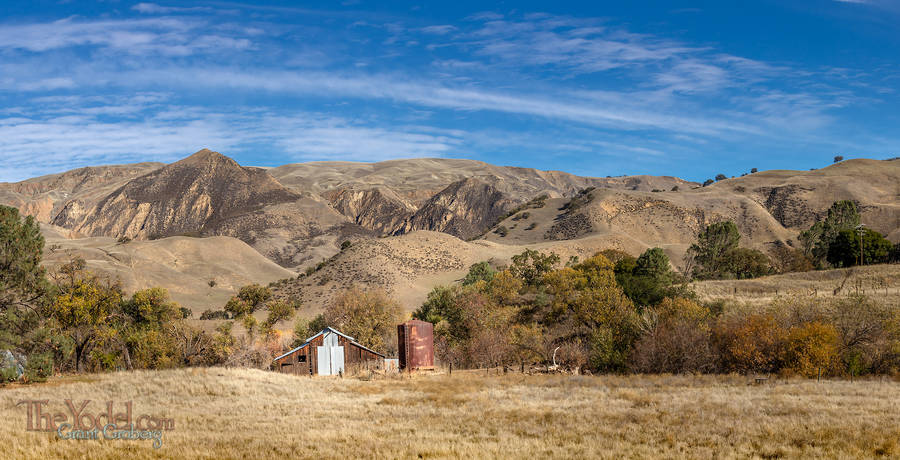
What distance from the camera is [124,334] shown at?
58.3 metres

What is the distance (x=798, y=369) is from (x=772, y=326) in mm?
3459

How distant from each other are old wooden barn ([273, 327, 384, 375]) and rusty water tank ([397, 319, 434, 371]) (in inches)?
210

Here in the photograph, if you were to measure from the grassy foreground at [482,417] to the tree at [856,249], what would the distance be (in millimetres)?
55624

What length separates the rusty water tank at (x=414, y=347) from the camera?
164 feet

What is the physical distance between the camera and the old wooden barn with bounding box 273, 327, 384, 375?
52.7 meters

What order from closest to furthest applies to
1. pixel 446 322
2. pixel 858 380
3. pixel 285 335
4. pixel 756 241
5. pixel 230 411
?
pixel 230 411
pixel 858 380
pixel 446 322
pixel 285 335
pixel 756 241

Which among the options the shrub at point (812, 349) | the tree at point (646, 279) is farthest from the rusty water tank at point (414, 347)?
Answer: the shrub at point (812, 349)

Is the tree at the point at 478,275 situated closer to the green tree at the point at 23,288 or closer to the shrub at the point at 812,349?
the shrub at the point at 812,349

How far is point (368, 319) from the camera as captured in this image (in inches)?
2667

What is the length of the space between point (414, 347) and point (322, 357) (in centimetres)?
754

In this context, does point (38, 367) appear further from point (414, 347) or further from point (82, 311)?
point (414, 347)

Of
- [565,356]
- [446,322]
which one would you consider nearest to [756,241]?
[446,322]

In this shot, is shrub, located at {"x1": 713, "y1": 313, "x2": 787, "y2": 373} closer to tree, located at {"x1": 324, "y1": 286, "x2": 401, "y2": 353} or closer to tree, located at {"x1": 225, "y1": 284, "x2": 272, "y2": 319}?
tree, located at {"x1": 324, "y1": 286, "x2": 401, "y2": 353}

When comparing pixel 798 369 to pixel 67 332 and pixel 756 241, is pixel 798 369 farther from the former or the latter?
pixel 756 241
